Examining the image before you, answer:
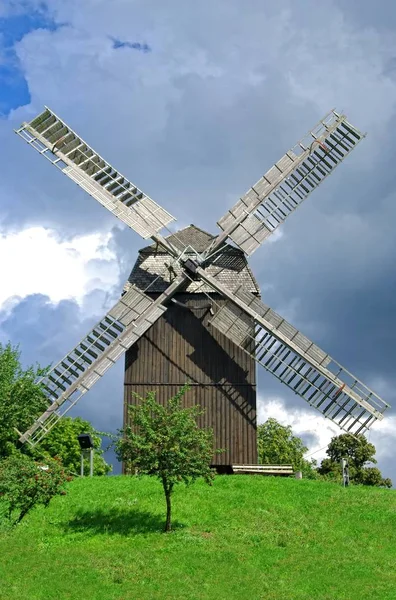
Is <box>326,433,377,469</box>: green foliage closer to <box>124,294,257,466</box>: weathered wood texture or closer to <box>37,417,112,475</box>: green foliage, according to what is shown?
<box>37,417,112,475</box>: green foliage

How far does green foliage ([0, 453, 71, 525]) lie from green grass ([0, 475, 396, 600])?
0.66 meters

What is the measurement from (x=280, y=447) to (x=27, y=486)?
114ft

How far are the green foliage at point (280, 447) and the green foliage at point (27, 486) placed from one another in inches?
1223

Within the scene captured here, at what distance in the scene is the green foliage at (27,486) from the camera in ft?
82.8

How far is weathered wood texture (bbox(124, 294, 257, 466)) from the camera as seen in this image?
32.3 meters

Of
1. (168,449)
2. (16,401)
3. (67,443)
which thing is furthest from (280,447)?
(168,449)

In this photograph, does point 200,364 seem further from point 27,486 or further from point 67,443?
point 67,443

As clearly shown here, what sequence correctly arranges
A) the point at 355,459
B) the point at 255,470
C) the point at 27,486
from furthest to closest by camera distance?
the point at 355,459, the point at 255,470, the point at 27,486

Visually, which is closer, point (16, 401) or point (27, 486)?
point (27, 486)

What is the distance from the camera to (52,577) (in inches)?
797

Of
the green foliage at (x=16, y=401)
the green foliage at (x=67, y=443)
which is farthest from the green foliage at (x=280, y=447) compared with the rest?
the green foliage at (x=16, y=401)

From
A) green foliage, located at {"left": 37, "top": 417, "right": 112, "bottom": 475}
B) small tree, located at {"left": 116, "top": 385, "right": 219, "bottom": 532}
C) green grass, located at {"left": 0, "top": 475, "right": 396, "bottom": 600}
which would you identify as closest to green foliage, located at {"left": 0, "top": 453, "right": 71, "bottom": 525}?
green grass, located at {"left": 0, "top": 475, "right": 396, "bottom": 600}

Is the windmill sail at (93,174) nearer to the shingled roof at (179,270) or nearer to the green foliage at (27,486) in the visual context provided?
the shingled roof at (179,270)

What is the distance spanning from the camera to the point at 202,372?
1281 inches
